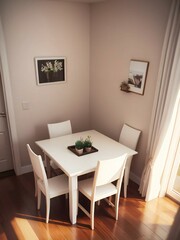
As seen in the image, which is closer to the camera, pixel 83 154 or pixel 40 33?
pixel 83 154

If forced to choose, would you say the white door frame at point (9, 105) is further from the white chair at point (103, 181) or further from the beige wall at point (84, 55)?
the white chair at point (103, 181)

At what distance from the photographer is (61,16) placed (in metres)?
3.15

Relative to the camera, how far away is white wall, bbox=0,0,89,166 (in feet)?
9.42

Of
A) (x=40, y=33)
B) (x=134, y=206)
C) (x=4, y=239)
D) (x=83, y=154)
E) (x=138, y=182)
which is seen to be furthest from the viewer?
(x=138, y=182)

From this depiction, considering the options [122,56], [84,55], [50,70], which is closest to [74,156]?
[50,70]

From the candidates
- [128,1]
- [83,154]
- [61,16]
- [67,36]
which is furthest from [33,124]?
[128,1]

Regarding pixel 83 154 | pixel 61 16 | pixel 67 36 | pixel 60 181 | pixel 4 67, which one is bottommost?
pixel 60 181

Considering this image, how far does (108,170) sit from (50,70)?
1907 millimetres

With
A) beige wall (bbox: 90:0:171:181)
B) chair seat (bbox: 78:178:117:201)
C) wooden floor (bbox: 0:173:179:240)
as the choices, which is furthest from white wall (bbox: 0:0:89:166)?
chair seat (bbox: 78:178:117:201)

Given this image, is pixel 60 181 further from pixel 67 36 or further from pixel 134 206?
pixel 67 36

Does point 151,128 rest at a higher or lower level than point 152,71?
lower

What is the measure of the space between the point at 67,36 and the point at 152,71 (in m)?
1.51

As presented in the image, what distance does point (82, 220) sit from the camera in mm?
2586

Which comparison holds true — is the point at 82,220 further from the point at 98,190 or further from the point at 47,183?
the point at 47,183
